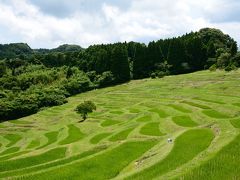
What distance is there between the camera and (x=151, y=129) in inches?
1834

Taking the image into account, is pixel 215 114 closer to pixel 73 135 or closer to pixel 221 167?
pixel 73 135

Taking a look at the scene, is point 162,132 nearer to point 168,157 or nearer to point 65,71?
point 168,157

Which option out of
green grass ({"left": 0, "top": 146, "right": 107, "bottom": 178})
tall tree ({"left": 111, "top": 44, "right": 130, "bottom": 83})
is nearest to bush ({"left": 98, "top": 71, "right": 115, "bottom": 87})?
tall tree ({"left": 111, "top": 44, "right": 130, "bottom": 83})

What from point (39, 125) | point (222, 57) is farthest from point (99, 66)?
point (39, 125)

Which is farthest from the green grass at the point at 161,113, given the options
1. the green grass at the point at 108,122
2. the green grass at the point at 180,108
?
the green grass at the point at 108,122

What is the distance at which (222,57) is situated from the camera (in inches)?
4569

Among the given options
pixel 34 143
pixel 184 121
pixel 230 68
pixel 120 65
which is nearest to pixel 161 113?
pixel 184 121

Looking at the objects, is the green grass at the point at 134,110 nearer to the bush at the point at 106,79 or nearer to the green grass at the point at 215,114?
the green grass at the point at 215,114

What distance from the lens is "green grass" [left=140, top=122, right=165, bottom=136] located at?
43.9 m

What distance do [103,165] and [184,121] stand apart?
23.2 metres

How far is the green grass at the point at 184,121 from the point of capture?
1934 inches

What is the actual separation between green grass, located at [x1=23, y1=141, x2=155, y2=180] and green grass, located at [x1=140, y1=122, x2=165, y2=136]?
721cm

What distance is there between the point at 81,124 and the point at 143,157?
39.0 meters

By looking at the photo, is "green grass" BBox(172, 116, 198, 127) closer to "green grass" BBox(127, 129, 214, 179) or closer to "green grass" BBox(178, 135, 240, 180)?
"green grass" BBox(127, 129, 214, 179)
